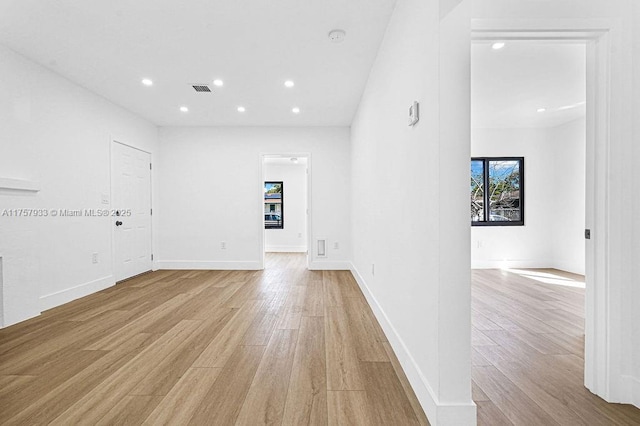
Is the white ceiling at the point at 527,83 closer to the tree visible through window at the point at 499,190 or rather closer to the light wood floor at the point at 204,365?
the tree visible through window at the point at 499,190

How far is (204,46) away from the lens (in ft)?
9.09

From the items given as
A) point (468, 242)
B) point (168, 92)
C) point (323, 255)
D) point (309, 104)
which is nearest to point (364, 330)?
point (468, 242)

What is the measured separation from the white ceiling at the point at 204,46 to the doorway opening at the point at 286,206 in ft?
13.1

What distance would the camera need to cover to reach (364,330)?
2.53 m

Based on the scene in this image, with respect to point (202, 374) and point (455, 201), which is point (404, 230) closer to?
point (455, 201)

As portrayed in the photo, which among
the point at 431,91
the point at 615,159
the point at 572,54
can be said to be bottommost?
the point at 615,159

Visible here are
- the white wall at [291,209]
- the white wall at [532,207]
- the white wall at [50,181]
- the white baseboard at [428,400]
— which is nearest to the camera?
the white baseboard at [428,400]

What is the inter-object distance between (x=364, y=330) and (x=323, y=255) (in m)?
2.83

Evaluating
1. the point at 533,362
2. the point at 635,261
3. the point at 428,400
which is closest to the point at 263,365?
the point at 428,400

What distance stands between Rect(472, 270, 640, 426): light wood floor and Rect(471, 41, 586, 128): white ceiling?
2372mm

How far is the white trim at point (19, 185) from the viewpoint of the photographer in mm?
2692

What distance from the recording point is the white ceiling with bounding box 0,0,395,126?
2.27 metres

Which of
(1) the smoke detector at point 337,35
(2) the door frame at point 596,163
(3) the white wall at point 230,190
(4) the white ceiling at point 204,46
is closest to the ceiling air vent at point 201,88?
(4) the white ceiling at point 204,46

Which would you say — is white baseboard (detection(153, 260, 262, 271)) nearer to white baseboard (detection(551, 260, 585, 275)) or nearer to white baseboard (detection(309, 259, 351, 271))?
white baseboard (detection(309, 259, 351, 271))
